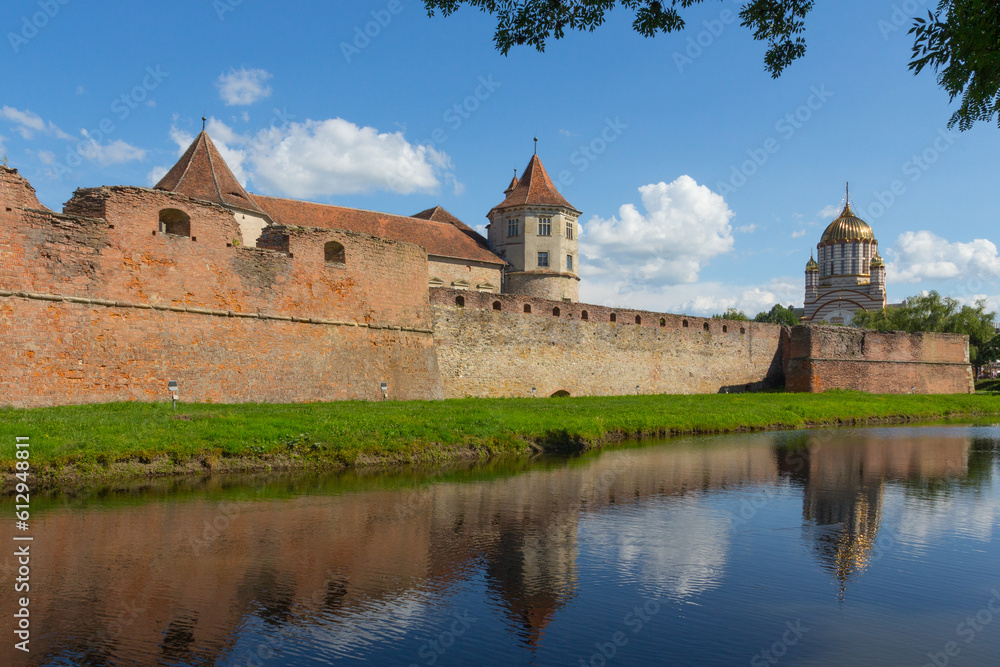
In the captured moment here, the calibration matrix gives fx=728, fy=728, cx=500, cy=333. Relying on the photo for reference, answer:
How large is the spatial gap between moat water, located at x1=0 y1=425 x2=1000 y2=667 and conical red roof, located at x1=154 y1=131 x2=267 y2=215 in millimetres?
17994

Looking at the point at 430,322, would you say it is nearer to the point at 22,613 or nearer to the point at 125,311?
the point at 125,311

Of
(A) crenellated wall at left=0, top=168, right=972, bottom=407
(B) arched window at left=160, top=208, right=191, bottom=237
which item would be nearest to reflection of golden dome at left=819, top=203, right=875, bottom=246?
(A) crenellated wall at left=0, top=168, right=972, bottom=407

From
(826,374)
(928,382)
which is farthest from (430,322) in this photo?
(928,382)

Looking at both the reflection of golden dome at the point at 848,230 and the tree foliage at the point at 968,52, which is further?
the reflection of golden dome at the point at 848,230

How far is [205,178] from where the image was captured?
2673 cm

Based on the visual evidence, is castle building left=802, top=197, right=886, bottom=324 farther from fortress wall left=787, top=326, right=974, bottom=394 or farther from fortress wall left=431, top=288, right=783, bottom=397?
fortress wall left=431, top=288, right=783, bottom=397

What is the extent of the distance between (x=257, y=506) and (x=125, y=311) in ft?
23.9

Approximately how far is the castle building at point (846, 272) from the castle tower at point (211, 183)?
2726 inches

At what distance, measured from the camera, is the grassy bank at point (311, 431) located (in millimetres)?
10812

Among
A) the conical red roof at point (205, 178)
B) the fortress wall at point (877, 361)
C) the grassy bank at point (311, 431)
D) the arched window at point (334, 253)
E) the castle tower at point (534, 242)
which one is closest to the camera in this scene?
the grassy bank at point (311, 431)

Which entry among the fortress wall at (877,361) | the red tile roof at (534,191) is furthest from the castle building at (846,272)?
the red tile roof at (534,191)

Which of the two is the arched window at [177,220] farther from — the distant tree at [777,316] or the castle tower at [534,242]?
the distant tree at [777,316]

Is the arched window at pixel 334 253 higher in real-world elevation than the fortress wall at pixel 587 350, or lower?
higher

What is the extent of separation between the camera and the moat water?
5578 mm
